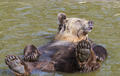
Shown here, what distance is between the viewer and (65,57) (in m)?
6.02

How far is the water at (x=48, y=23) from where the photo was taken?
23.3 ft

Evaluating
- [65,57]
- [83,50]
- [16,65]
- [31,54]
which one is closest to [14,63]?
[16,65]

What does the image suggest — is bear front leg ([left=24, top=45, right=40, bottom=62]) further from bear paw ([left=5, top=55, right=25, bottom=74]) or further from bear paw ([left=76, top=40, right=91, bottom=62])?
bear paw ([left=76, top=40, right=91, bottom=62])

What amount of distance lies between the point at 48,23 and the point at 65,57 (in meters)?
4.10

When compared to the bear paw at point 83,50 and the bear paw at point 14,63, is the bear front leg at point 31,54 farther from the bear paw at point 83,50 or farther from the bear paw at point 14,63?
the bear paw at point 83,50

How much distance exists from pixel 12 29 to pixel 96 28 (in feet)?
8.62

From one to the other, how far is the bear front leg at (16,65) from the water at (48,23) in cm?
47

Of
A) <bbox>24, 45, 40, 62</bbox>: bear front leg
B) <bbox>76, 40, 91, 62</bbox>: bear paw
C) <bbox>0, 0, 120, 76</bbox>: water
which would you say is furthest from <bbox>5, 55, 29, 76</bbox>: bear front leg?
<bbox>76, 40, 91, 62</bbox>: bear paw

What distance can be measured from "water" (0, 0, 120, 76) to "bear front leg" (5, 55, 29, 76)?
47cm

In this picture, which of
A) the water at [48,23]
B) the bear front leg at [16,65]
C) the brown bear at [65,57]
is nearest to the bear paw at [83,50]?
the brown bear at [65,57]

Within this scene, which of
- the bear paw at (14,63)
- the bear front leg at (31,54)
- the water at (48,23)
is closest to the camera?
the bear paw at (14,63)

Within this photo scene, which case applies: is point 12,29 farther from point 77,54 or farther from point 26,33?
point 77,54

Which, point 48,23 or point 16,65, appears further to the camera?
point 48,23

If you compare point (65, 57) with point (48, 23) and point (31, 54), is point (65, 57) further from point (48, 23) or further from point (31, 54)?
point (48, 23)
